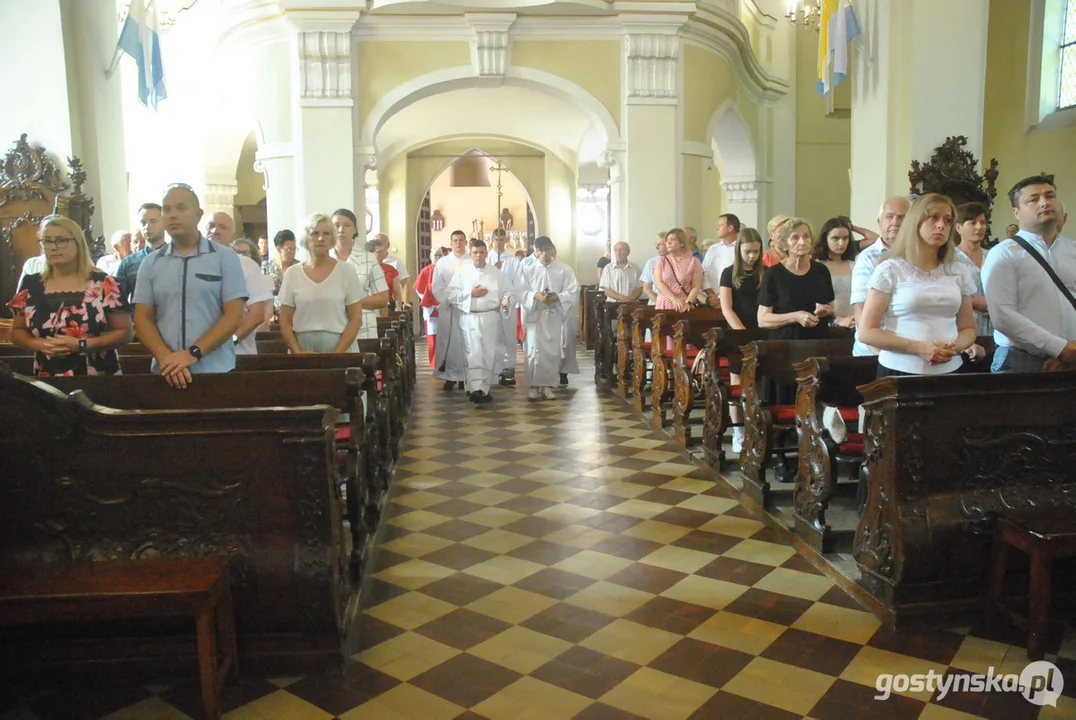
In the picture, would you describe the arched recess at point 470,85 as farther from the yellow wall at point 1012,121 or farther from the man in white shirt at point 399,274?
the yellow wall at point 1012,121

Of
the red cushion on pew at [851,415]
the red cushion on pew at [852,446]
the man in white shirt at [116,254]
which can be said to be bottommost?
the red cushion on pew at [852,446]

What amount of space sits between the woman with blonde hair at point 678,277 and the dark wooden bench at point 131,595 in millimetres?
5589

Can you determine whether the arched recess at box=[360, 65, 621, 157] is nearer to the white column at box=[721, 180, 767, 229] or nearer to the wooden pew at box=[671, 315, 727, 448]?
the white column at box=[721, 180, 767, 229]

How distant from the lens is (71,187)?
746 centimetres

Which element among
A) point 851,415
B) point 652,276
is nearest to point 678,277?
point 652,276

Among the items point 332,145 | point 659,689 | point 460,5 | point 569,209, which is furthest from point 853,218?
point 569,209

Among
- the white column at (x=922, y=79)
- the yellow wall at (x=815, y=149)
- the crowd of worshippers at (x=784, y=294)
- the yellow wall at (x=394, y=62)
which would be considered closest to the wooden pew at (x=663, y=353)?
the crowd of worshippers at (x=784, y=294)

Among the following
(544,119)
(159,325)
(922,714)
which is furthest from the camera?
(544,119)

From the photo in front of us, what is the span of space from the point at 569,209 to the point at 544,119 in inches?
123

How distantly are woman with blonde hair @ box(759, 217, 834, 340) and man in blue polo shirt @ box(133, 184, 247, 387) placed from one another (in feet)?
9.90

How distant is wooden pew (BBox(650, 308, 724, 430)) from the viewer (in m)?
6.92

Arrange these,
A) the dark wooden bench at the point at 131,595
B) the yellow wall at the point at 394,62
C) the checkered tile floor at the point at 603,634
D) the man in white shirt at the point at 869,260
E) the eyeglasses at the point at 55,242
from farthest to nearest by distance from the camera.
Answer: the yellow wall at the point at 394,62
the man in white shirt at the point at 869,260
the eyeglasses at the point at 55,242
the checkered tile floor at the point at 603,634
the dark wooden bench at the point at 131,595

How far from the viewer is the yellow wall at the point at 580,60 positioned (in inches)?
425

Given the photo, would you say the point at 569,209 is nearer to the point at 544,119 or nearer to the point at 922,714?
the point at 544,119
